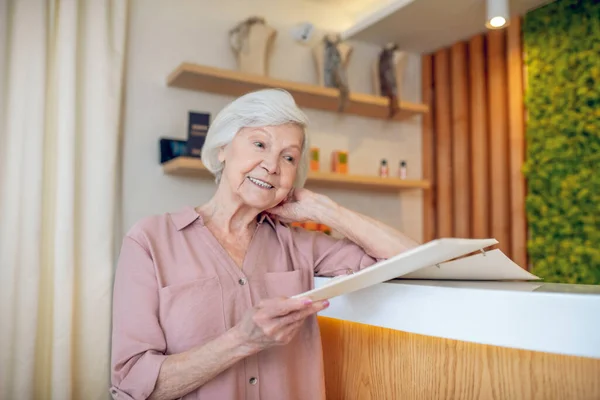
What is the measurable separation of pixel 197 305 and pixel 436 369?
579 mm

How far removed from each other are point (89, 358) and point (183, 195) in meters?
0.94

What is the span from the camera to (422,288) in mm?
1118

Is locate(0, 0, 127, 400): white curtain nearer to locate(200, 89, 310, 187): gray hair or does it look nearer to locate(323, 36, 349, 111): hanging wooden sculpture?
locate(200, 89, 310, 187): gray hair

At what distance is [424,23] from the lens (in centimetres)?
326

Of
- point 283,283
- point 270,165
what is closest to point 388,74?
point 270,165

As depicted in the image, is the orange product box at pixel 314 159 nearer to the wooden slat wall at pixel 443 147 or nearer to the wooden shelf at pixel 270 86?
the wooden shelf at pixel 270 86

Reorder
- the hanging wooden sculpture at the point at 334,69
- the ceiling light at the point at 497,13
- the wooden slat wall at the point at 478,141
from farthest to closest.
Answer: the hanging wooden sculpture at the point at 334,69, the wooden slat wall at the point at 478,141, the ceiling light at the point at 497,13

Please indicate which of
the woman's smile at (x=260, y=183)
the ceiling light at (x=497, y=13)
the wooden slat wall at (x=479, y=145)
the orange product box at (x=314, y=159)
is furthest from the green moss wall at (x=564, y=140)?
the woman's smile at (x=260, y=183)

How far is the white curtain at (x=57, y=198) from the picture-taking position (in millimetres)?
2252

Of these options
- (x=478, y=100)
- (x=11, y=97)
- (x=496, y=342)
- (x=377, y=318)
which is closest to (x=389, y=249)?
(x=377, y=318)

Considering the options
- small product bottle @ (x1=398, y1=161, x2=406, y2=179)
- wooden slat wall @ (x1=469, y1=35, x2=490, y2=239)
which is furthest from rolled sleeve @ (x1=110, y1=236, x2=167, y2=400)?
wooden slat wall @ (x1=469, y1=35, x2=490, y2=239)

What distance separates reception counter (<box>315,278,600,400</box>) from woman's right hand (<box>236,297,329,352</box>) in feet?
0.70

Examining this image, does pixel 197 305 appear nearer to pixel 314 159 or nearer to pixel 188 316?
pixel 188 316

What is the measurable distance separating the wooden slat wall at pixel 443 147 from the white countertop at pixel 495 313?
2.47 m
